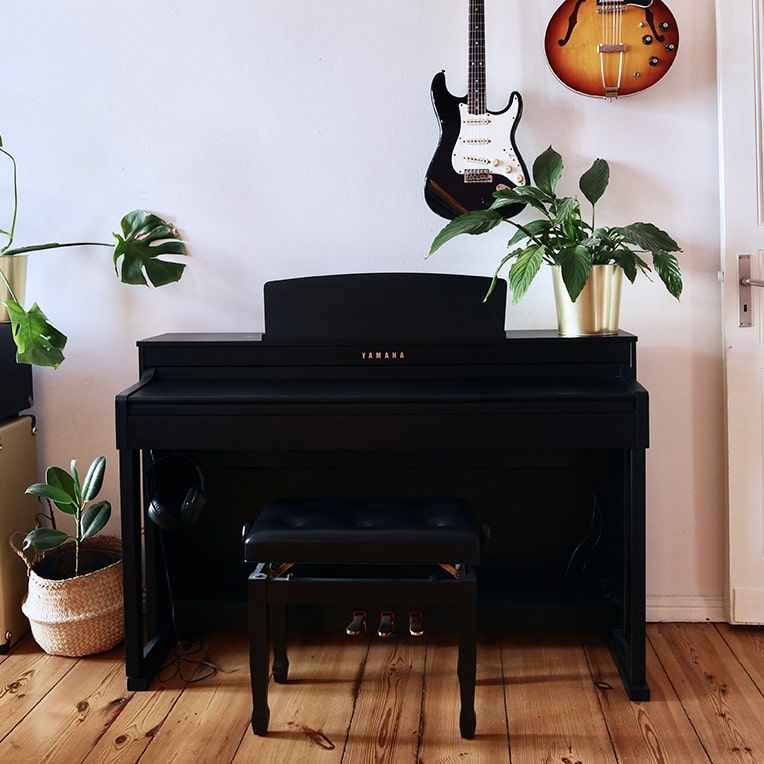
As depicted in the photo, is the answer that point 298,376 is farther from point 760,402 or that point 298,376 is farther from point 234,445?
point 760,402

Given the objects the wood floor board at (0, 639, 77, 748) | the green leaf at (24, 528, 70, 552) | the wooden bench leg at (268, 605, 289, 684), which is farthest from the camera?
the green leaf at (24, 528, 70, 552)

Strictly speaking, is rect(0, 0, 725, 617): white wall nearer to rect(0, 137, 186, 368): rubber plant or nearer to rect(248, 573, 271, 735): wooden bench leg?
rect(0, 137, 186, 368): rubber plant

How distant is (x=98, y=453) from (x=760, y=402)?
2000mm

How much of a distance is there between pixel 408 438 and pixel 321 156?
0.98m

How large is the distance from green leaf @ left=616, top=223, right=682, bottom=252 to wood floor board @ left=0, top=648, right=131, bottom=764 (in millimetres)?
1727

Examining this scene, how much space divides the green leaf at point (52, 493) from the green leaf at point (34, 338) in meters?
0.34

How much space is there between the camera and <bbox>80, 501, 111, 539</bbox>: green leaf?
2678 millimetres

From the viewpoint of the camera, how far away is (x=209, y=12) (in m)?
2.88

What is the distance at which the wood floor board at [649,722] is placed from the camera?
215 cm

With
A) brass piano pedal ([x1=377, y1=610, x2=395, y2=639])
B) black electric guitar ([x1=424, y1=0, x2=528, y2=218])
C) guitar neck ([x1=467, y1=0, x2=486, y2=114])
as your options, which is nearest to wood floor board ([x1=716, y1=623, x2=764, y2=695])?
A: brass piano pedal ([x1=377, y1=610, x2=395, y2=639])

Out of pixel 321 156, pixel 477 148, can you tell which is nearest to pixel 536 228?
pixel 477 148

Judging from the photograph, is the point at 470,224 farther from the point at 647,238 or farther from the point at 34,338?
the point at 34,338

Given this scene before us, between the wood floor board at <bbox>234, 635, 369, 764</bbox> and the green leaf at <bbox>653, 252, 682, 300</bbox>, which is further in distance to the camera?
the green leaf at <bbox>653, 252, 682, 300</bbox>

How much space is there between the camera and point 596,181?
266cm
